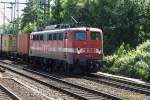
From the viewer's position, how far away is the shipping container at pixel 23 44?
39.9 meters

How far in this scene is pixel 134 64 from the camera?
85.3 feet

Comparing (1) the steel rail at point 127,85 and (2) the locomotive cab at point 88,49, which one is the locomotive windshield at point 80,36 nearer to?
(2) the locomotive cab at point 88,49

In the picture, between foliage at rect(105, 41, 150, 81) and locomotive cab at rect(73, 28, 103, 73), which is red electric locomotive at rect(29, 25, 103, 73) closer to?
locomotive cab at rect(73, 28, 103, 73)

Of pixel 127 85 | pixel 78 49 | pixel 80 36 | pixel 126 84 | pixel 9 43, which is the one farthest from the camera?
pixel 9 43

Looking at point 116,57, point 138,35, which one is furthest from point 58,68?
point 138,35

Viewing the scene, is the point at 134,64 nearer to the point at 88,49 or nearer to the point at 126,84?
the point at 88,49

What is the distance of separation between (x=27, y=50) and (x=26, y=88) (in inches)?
831

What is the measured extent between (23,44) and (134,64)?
58.2 feet

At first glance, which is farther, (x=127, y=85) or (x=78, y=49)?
(x=78, y=49)

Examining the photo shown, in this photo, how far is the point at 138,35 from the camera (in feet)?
118

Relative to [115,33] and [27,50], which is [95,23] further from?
[27,50]

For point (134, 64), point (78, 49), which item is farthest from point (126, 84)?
point (78, 49)

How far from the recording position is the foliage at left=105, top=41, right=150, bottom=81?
23.8 metres

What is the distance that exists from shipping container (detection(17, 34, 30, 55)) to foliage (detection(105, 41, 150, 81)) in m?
11.9
